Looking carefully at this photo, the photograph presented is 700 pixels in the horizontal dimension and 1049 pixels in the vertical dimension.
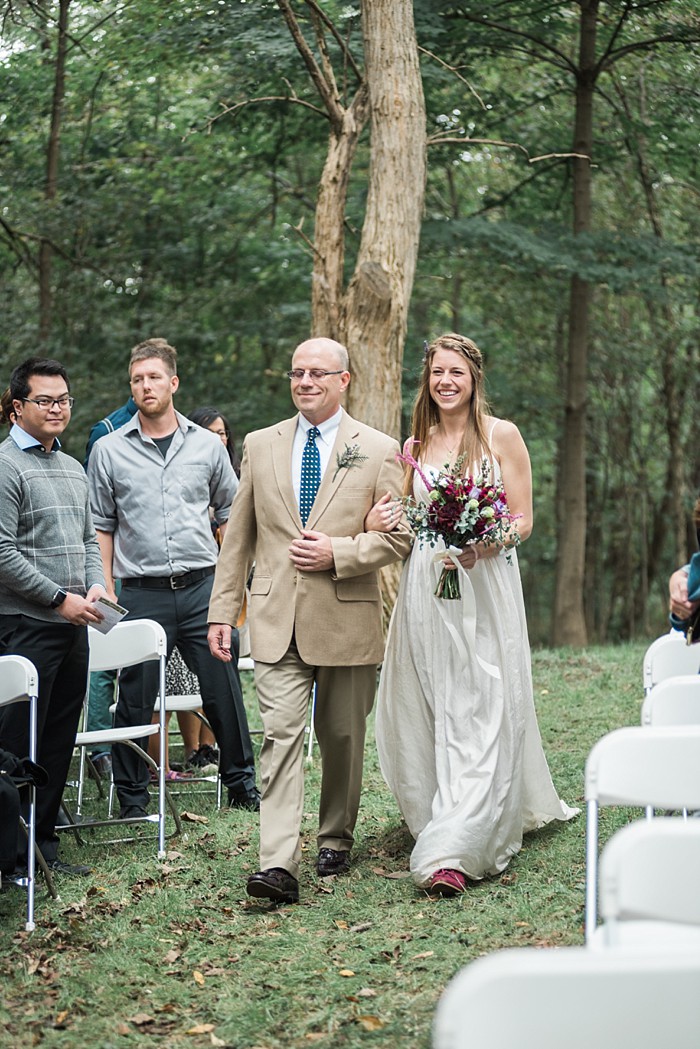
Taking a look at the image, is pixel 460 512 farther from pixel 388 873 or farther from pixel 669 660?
pixel 388 873

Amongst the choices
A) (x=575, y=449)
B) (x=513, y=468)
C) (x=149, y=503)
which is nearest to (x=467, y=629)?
(x=513, y=468)

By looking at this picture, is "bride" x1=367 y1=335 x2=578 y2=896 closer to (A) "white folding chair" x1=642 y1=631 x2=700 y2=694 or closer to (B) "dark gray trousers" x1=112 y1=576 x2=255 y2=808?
(A) "white folding chair" x1=642 y1=631 x2=700 y2=694

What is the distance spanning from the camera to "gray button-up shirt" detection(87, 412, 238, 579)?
671 centimetres

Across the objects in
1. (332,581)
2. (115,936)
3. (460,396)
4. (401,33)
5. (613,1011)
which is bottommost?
(115,936)

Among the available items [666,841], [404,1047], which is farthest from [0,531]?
[666,841]

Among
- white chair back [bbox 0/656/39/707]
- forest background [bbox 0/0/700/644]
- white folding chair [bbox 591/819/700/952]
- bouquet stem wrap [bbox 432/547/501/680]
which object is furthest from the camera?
forest background [bbox 0/0/700/644]

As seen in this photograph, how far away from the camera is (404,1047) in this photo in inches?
143

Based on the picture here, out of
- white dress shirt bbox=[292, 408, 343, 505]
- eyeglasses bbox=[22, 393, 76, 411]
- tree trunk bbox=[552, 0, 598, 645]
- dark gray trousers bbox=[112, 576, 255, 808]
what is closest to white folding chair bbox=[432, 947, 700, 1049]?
white dress shirt bbox=[292, 408, 343, 505]

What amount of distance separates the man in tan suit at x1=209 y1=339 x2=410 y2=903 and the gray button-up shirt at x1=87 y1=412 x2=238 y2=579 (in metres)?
1.28

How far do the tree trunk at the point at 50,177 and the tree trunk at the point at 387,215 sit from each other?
4841mm

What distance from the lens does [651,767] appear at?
10.2ft

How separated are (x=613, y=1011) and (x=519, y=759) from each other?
12.7 ft

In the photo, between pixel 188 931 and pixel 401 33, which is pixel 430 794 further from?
pixel 401 33

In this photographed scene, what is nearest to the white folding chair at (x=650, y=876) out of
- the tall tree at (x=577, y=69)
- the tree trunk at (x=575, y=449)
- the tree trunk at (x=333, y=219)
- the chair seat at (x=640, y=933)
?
the chair seat at (x=640, y=933)
